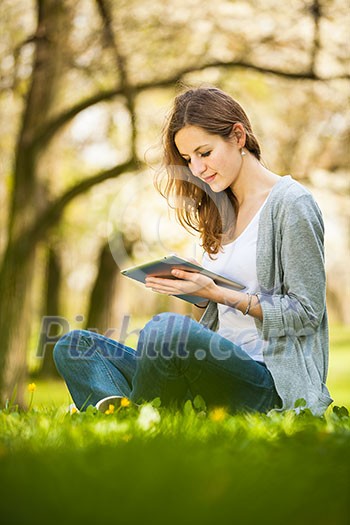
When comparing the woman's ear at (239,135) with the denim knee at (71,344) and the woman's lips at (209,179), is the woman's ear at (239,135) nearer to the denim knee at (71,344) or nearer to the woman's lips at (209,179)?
the woman's lips at (209,179)

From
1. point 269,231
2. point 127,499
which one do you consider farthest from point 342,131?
point 127,499

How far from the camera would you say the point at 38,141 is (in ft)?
27.4

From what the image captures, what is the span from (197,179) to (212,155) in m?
0.24

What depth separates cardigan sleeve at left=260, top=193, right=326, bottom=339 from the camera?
2.82 metres

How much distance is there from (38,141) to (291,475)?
7.09 meters

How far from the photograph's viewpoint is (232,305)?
9.44 ft

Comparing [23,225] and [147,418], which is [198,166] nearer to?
[147,418]

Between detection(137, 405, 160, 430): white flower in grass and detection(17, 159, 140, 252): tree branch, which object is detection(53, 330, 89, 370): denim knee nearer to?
detection(137, 405, 160, 430): white flower in grass

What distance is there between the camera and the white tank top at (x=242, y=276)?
2.99 metres

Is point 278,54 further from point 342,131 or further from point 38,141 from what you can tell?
point 38,141

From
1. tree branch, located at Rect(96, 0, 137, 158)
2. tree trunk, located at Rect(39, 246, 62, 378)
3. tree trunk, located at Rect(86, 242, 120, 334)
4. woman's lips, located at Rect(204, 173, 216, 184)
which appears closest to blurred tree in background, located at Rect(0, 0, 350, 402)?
tree branch, located at Rect(96, 0, 137, 158)

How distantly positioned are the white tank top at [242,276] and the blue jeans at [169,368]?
0.46 ft

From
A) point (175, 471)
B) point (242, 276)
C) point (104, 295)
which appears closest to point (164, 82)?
point (104, 295)

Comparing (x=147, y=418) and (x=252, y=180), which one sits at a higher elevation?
(x=252, y=180)
